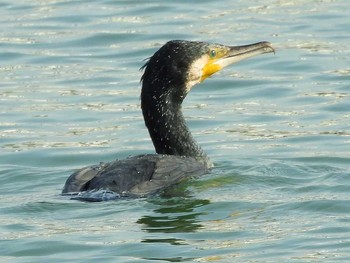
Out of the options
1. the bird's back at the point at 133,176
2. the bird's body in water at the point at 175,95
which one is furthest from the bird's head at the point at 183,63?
the bird's back at the point at 133,176

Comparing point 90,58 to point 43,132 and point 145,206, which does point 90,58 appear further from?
point 145,206

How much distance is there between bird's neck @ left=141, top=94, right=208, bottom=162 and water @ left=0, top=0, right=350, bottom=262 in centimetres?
34

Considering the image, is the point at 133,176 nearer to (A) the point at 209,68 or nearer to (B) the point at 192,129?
(A) the point at 209,68

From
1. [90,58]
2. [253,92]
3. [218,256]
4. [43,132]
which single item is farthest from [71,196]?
[90,58]

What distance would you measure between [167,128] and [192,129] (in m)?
1.91

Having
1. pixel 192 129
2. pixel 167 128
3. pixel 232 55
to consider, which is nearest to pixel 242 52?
Result: pixel 232 55

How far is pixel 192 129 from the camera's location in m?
15.0

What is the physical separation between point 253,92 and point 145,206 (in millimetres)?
4706

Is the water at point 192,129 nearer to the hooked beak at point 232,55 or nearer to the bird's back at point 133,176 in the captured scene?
the bird's back at point 133,176

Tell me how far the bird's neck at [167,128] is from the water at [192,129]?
0.34 m

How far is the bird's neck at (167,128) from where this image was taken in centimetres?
1301

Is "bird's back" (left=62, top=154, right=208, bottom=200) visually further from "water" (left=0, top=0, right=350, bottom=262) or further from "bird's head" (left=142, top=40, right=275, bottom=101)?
"bird's head" (left=142, top=40, right=275, bottom=101)

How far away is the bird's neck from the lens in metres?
13.0

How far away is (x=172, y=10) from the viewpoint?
793 inches
